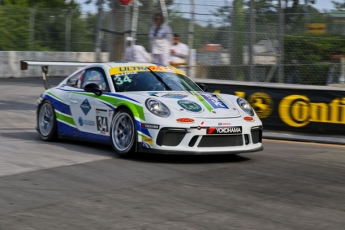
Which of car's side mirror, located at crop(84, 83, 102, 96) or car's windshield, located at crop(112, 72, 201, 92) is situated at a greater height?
car's windshield, located at crop(112, 72, 201, 92)

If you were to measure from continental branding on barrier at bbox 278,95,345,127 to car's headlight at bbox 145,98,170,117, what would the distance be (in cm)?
388

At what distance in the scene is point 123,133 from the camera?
934 cm

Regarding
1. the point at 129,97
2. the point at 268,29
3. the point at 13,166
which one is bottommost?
the point at 13,166

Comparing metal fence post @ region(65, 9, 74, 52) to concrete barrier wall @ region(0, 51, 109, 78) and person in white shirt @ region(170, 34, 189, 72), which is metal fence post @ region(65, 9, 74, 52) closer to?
concrete barrier wall @ region(0, 51, 109, 78)

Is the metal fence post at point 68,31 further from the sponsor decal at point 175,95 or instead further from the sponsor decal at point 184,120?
the sponsor decal at point 184,120

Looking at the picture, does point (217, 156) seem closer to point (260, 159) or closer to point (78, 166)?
point (260, 159)

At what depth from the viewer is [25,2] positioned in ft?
125

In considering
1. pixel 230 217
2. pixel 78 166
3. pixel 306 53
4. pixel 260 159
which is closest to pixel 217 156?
pixel 260 159

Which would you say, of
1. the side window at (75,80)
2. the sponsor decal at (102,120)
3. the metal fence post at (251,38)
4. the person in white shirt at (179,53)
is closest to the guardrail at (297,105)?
the metal fence post at (251,38)

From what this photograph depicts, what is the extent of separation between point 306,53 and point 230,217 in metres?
8.49

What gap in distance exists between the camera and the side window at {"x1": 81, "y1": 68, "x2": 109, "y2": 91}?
1005 centimetres

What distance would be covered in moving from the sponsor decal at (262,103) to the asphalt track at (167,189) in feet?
6.08

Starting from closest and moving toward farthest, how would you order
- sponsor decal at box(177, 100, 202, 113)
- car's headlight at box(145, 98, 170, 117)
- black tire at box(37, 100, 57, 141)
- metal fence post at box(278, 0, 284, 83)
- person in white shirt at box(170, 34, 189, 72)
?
car's headlight at box(145, 98, 170, 117) < sponsor decal at box(177, 100, 202, 113) < black tire at box(37, 100, 57, 141) < metal fence post at box(278, 0, 284, 83) < person in white shirt at box(170, 34, 189, 72)

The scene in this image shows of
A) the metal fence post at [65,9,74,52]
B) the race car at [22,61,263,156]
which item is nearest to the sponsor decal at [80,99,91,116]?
the race car at [22,61,263,156]
